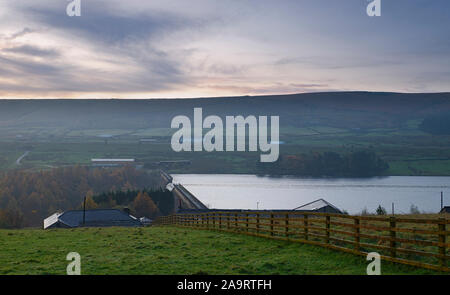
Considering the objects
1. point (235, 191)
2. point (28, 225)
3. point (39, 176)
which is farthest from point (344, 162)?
point (28, 225)

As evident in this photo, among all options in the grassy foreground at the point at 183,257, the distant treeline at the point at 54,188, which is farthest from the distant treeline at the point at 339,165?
the grassy foreground at the point at 183,257

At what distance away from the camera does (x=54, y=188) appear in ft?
437

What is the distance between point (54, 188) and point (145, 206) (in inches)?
1912

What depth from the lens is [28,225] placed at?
109062 millimetres

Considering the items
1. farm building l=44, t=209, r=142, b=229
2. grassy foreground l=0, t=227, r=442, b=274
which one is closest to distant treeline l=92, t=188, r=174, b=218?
farm building l=44, t=209, r=142, b=229

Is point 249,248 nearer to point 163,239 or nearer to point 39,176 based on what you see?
point 163,239

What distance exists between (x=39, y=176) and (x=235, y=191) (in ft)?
200

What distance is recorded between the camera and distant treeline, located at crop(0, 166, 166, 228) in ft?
376

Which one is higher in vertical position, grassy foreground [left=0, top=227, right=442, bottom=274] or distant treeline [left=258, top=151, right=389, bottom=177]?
distant treeline [left=258, top=151, right=389, bottom=177]

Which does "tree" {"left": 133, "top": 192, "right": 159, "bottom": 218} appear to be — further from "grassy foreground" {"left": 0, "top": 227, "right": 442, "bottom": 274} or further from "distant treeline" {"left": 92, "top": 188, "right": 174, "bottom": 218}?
"grassy foreground" {"left": 0, "top": 227, "right": 442, "bottom": 274}
